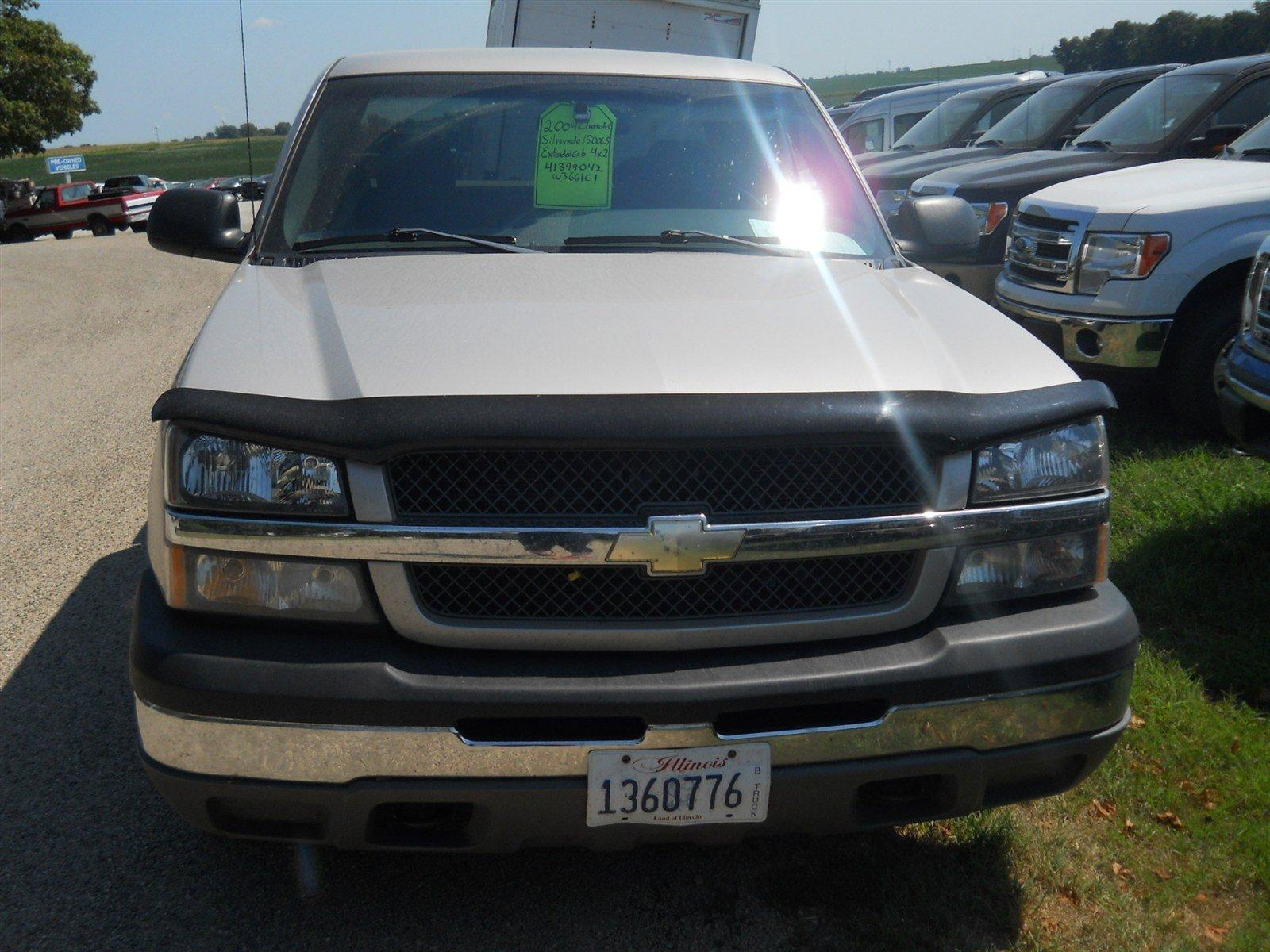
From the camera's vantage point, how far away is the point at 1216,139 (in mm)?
7855

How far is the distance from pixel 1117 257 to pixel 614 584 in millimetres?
4789

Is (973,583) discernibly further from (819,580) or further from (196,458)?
(196,458)

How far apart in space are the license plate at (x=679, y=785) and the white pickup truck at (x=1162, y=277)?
4501 millimetres

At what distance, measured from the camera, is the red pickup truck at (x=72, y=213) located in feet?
113

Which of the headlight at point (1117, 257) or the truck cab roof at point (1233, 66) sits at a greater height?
the truck cab roof at point (1233, 66)

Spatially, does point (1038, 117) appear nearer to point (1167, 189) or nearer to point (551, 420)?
point (1167, 189)

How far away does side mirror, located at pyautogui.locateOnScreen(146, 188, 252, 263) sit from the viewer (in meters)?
3.67

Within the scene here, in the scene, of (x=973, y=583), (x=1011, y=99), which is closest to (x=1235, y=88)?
(x=1011, y=99)

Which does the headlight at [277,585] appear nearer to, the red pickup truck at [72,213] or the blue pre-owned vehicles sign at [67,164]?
the red pickup truck at [72,213]

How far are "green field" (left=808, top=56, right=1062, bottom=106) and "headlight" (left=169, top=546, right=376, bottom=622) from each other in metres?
79.3

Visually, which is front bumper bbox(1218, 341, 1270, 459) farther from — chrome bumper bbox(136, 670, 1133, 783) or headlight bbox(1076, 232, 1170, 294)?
chrome bumper bbox(136, 670, 1133, 783)

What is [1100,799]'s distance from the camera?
10.4ft

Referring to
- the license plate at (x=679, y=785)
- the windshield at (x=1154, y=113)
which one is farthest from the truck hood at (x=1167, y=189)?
the license plate at (x=679, y=785)


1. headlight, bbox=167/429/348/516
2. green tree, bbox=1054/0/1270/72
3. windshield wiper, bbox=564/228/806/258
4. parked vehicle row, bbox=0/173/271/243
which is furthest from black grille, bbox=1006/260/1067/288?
green tree, bbox=1054/0/1270/72
